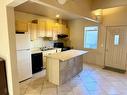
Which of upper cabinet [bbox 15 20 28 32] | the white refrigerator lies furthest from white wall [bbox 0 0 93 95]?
upper cabinet [bbox 15 20 28 32]

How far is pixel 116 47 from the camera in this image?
4930 mm

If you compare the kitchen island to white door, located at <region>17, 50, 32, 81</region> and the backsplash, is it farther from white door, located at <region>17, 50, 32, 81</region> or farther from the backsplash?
the backsplash

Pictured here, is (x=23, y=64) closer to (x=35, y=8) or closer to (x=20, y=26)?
(x=20, y=26)

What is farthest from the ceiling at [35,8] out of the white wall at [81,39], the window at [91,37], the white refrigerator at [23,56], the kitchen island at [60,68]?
the window at [91,37]

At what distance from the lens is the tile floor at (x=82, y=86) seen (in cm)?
301

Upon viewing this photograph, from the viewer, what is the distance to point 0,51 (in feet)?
9.26

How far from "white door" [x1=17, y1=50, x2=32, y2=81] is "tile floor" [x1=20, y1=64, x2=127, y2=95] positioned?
0.24 metres

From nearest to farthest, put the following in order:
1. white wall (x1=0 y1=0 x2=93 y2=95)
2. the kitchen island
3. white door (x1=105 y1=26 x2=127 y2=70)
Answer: white wall (x1=0 y1=0 x2=93 y2=95), the kitchen island, white door (x1=105 y1=26 x2=127 y2=70)

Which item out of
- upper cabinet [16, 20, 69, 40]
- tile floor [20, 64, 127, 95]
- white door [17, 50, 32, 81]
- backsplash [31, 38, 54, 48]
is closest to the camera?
tile floor [20, 64, 127, 95]

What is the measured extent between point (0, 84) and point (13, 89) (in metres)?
0.39

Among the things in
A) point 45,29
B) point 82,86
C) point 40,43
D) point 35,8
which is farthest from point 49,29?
point 82,86

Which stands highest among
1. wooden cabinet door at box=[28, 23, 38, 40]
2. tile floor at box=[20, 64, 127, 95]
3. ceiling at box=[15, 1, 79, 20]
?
ceiling at box=[15, 1, 79, 20]

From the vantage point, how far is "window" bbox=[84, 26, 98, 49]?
5.63m

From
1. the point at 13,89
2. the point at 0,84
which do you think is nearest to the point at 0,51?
the point at 0,84
